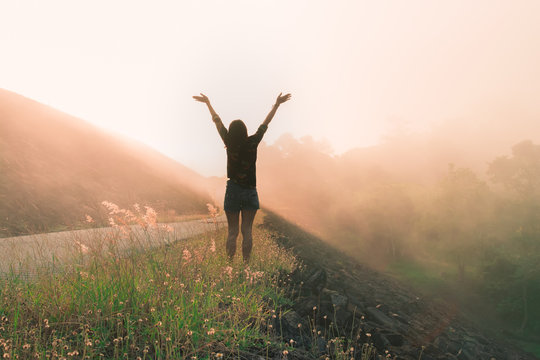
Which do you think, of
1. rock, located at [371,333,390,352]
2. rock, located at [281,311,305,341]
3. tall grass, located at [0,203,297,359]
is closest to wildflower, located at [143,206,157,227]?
tall grass, located at [0,203,297,359]

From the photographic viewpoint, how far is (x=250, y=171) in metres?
6.09

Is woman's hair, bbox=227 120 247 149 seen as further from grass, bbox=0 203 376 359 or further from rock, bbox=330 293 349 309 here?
rock, bbox=330 293 349 309

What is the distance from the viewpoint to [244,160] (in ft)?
19.7

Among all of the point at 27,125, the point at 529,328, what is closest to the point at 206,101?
the point at 27,125

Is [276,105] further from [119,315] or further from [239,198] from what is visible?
[119,315]

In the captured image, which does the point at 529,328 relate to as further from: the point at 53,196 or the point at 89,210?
the point at 53,196

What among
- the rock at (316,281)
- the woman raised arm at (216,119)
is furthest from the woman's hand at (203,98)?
the rock at (316,281)

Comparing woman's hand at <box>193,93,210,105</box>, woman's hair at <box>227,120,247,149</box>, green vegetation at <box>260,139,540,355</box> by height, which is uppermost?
woman's hand at <box>193,93,210,105</box>

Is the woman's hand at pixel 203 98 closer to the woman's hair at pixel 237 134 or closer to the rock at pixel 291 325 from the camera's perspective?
the woman's hair at pixel 237 134

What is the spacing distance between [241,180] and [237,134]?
90cm

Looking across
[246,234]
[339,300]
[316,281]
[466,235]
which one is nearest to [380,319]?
[339,300]

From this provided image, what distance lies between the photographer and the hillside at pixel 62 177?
1297 cm

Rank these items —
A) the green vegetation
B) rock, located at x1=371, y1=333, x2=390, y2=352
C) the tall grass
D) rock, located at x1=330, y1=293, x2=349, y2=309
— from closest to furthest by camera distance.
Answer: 1. the tall grass
2. rock, located at x1=371, y1=333, x2=390, y2=352
3. rock, located at x1=330, y1=293, x2=349, y2=309
4. the green vegetation

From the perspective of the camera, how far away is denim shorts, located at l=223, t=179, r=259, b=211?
19.6ft
